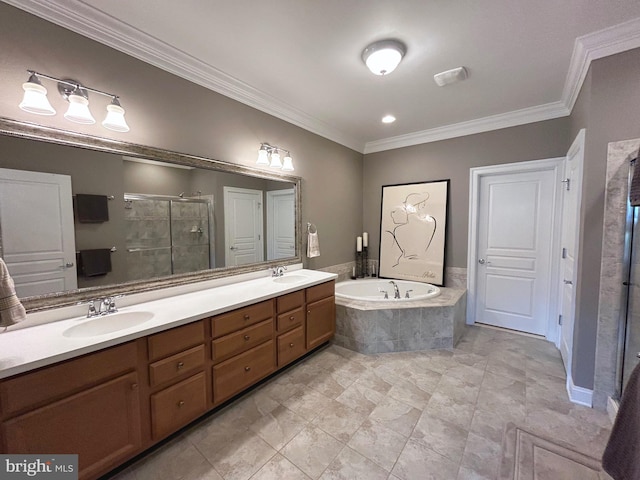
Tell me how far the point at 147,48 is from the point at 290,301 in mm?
2136

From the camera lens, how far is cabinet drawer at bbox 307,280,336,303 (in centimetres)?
254

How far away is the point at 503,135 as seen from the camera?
3162mm

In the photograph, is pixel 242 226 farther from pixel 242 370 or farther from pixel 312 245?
pixel 242 370

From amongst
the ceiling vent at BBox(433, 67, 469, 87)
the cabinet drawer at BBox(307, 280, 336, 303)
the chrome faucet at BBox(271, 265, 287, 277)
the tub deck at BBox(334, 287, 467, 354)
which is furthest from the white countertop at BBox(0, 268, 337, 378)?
the ceiling vent at BBox(433, 67, 469, 87)

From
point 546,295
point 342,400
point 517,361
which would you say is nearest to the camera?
point 342,400

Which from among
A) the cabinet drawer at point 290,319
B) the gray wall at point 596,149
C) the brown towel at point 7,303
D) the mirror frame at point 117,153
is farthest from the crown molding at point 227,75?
the cabinet drawer at point 290,319

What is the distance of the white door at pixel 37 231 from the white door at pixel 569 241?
11.7 ft

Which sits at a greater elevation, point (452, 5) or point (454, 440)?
point (452, 5)

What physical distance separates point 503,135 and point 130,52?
373cm

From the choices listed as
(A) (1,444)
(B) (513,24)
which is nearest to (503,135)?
(B) (513,24)

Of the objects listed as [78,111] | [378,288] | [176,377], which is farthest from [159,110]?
[378,288]

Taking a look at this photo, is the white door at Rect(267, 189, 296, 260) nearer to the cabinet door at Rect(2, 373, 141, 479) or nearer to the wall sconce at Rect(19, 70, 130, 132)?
the wall sconce at Rect(19, 70, 130, 132)

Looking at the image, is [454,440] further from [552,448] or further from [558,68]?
[558,68]

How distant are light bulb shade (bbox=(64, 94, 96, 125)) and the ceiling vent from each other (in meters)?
2.50
